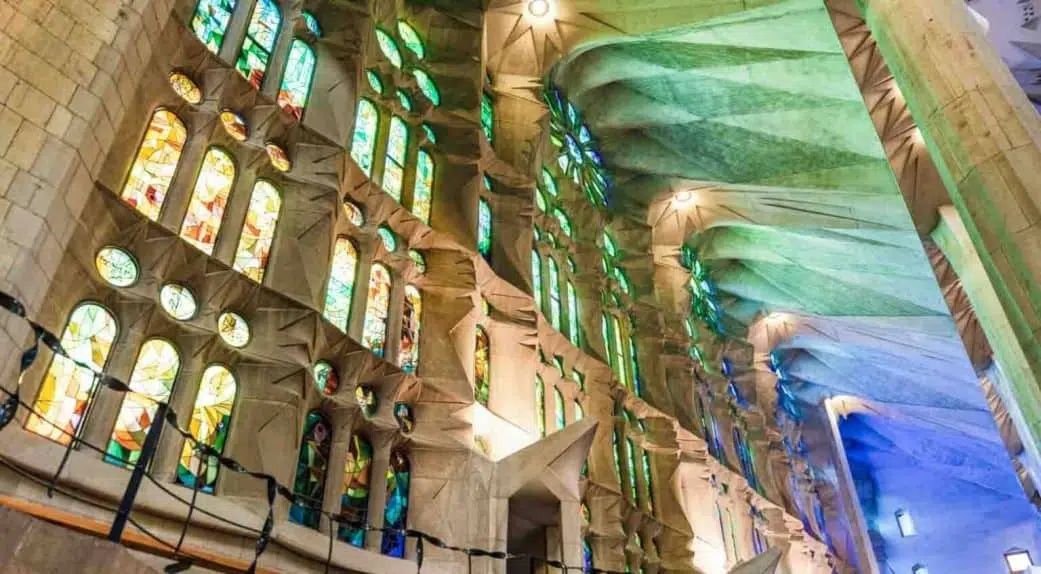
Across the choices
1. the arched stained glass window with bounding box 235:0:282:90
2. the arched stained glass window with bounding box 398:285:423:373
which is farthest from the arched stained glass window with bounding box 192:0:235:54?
the arched stained glass window with bounding box 398:285:423:373

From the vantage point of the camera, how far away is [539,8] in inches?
755

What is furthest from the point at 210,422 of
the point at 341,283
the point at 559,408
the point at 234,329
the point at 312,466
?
the point at 559,408

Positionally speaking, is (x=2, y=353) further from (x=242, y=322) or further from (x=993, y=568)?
(x=993, y=568)

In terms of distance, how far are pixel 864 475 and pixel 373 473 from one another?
3494cm

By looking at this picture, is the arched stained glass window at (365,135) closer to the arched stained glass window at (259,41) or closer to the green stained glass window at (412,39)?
the arched stained glass window at (259,41)

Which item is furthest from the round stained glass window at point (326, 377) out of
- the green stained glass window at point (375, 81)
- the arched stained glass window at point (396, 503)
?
the green stained glass window at point (375, 81)

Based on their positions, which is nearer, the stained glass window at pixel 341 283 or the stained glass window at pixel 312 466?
the stained glass window at pixel 312 466

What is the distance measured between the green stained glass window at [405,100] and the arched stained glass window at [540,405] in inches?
238

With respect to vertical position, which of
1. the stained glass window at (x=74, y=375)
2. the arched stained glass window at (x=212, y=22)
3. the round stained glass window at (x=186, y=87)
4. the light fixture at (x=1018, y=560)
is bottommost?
the stained glass window at (x=74, y=375)

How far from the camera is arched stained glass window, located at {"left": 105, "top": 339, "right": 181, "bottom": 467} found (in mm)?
8109

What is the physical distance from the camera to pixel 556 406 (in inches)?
667

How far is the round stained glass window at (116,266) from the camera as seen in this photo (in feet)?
28.4

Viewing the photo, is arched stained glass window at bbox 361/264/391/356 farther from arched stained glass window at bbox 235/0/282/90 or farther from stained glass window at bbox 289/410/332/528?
arched stained glass window at bbox 235/0/282/90

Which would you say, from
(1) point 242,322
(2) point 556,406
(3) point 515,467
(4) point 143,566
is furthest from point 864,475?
(4) point 143,566
